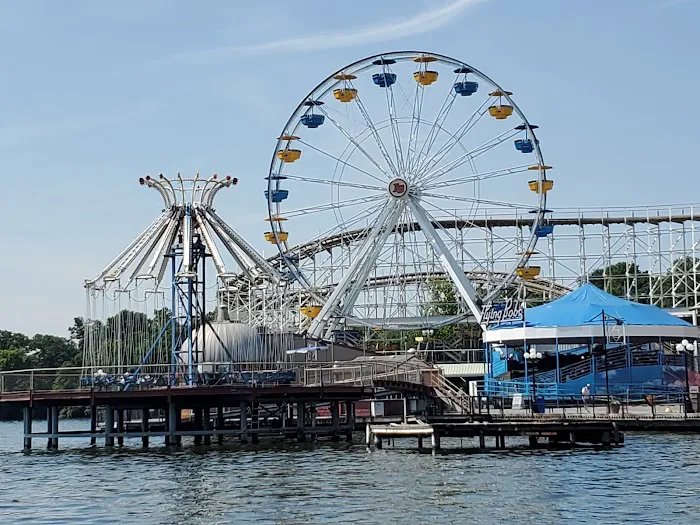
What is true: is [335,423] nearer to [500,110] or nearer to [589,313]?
[589,313]

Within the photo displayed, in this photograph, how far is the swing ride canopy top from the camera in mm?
67250

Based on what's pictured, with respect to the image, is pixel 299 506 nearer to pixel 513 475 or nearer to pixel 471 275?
pixel 513 475

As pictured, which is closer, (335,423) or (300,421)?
(300,421)

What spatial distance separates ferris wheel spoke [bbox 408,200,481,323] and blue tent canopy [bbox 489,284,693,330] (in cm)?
379

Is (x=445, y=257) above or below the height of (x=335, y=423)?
above

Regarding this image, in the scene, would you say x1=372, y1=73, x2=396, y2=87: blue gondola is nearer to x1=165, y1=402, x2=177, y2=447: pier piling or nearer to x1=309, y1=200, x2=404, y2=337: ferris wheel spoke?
x1=309, y1=200, x2=404, y2=337: ferris wheel spoke

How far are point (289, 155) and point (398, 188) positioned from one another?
6471 mm

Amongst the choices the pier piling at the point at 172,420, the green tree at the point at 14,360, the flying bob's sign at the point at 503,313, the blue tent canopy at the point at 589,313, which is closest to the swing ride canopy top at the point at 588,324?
the blue tent canopy at the point at 589,313

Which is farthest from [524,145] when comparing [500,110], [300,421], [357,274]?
[300,421]

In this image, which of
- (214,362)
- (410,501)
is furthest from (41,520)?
(214,362)

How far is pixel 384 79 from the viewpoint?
2813 inches

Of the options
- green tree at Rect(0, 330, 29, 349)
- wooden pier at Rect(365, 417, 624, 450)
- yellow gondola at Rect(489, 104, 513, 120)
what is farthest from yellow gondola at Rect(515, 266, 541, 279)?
green tree at Rect(0, 330, 29, 349)

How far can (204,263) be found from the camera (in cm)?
5728

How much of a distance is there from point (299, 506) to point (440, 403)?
101ft
